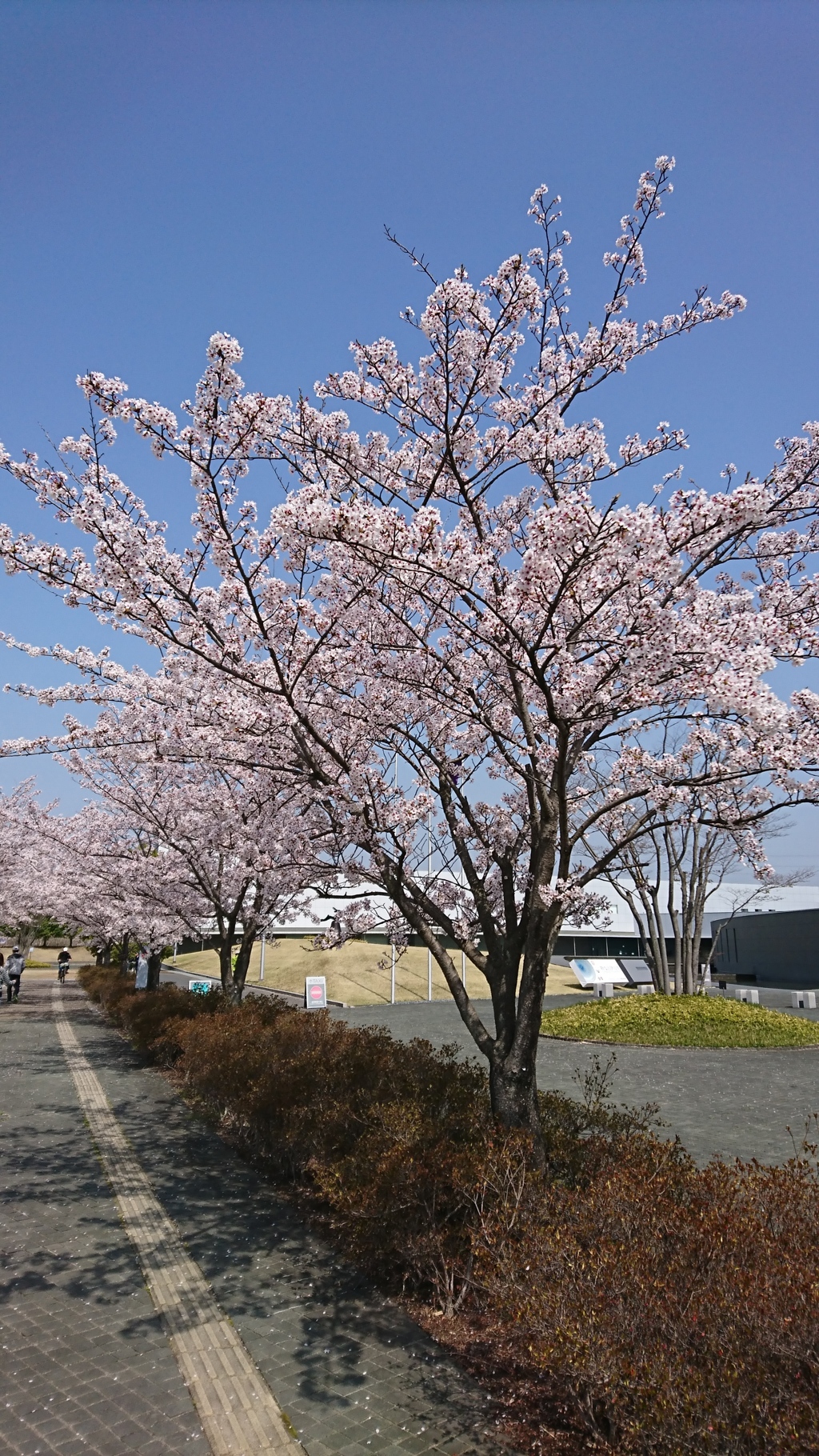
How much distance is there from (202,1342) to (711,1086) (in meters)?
11.6

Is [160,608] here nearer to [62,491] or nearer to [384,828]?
[62,491]

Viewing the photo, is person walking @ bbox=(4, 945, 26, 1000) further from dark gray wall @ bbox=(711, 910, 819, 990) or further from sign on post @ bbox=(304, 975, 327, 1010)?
dark gray wall @ bbox=(711, 910, 819, 990)

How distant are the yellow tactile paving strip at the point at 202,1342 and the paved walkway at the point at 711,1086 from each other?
5281 mm

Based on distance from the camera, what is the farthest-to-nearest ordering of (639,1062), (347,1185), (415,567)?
1. (639,1062)
2. (347,1185)
3. (415,567)

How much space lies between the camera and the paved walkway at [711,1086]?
34.0 feet

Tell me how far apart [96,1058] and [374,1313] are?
1428 cm

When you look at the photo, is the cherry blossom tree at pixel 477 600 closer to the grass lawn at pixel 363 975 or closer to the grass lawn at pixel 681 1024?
the grass lawn at pixel 681 1024

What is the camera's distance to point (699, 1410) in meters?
2.96

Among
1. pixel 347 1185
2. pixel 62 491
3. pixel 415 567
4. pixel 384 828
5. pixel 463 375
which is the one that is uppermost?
pixel 463 375

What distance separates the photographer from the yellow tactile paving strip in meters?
4.11

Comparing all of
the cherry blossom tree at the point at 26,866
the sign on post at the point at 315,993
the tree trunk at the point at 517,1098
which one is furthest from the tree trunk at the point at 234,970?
the cherry blossom tree at the point at 26,866

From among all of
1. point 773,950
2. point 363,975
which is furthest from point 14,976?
point 773,950

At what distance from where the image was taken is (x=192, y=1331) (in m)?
5.23

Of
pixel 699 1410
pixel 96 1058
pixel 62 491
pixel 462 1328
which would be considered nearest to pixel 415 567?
pixel 62 491
